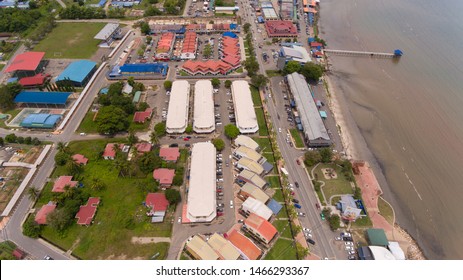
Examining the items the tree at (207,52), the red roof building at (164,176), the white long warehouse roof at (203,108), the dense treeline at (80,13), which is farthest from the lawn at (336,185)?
the dense treeline at (80,13)

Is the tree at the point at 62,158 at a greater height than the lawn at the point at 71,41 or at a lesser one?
lesser

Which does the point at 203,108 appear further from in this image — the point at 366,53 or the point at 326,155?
the point at 366,53

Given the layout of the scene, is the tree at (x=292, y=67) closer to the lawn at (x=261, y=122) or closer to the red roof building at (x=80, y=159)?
the lawn at (x=261, y=122)

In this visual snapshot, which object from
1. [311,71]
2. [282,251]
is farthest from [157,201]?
[311,71]

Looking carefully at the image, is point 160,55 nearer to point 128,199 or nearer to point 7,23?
point 128,199

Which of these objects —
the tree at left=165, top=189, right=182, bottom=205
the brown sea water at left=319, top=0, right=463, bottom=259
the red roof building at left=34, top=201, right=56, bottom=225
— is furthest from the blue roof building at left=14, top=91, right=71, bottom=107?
the brown sea water at left=319, top=0, right=463, bottom=259

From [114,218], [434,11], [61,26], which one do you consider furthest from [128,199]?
[434,11]
